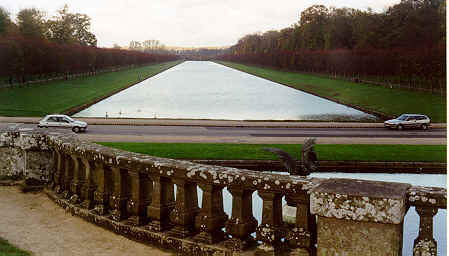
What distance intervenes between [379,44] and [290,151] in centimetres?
7475

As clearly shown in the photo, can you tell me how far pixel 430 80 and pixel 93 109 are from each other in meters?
38.9

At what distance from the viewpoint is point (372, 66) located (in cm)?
8475

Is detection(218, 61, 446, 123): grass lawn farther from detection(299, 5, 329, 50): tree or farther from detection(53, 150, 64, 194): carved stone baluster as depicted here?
detection(299, 5, 329, 50): tree

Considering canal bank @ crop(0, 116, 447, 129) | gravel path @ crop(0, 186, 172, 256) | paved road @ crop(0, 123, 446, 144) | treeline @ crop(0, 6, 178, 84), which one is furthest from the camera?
treeline @ crop(0, 6, 178, 84)

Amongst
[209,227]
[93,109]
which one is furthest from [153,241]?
[93,109]

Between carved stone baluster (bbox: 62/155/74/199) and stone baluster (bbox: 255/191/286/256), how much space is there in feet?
12.5

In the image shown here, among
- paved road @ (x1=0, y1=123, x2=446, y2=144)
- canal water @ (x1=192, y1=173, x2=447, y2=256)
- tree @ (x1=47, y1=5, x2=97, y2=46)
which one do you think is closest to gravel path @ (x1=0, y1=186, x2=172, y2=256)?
canal water @ (x1=192, y1=173, x2=447, y2=256)

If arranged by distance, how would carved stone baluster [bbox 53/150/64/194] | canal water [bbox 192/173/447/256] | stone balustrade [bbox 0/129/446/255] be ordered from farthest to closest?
canal water [bbox 192/173/447/256] < carved stone baluster [bbox 53/150/64/194] < stone balustrade [bbox 0/129/446/255]

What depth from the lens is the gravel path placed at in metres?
6.40

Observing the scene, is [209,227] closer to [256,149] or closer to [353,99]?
[256,149]

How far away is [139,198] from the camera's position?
269 inches

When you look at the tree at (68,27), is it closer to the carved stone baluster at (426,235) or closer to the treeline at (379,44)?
the treeline at (379,44)

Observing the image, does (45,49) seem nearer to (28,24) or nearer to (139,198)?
(28,24)

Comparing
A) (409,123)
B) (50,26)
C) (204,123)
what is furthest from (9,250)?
(50,26)
